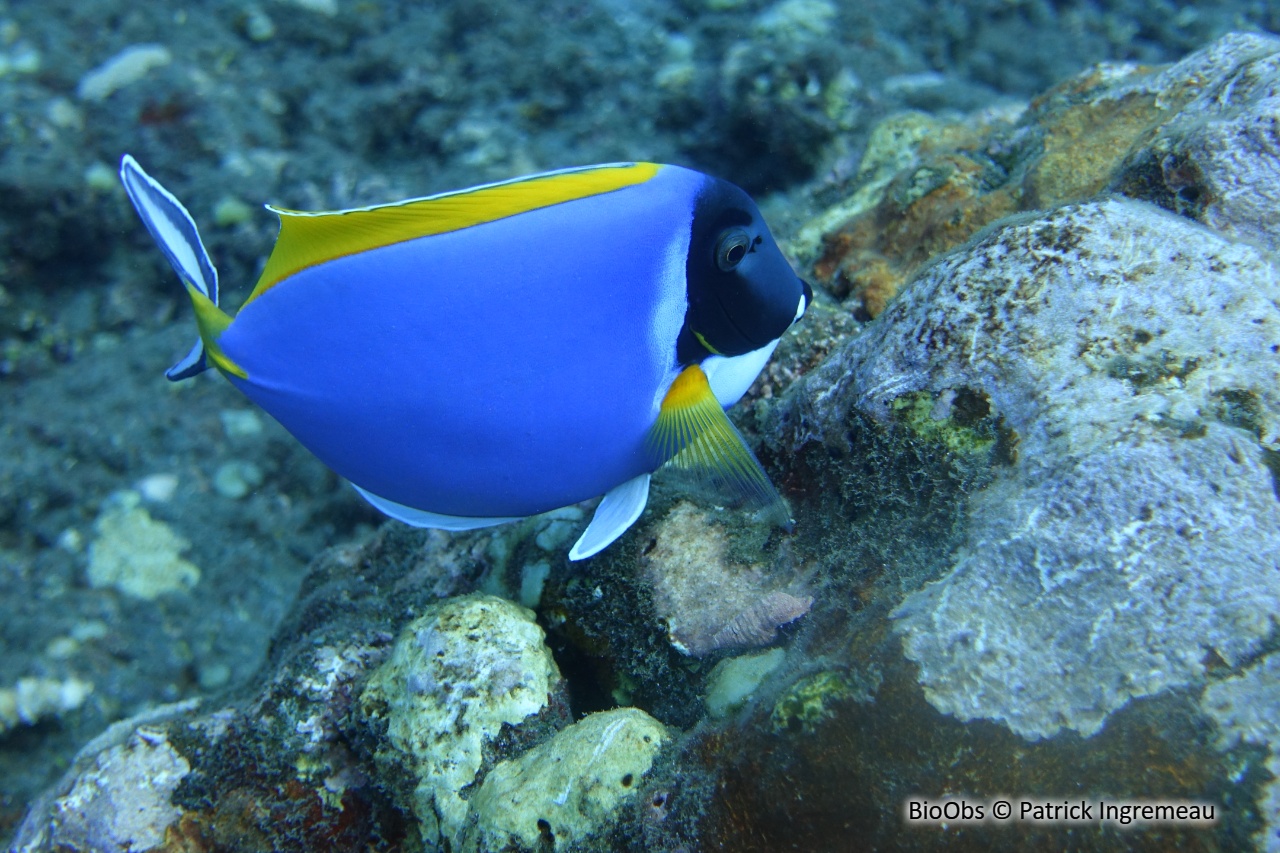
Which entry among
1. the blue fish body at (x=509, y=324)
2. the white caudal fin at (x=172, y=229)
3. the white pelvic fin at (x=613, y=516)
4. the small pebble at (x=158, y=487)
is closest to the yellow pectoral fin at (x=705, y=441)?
the blue fish body at (x=509, y=324)

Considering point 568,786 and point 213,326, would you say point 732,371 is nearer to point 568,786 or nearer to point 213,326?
point 568,786

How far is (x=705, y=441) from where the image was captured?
4.71 feet

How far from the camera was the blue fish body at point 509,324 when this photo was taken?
1313 mm

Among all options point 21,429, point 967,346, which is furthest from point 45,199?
point 967,346

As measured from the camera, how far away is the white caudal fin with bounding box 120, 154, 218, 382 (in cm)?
141

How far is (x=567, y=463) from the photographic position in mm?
1464

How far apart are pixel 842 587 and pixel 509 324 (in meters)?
0.86

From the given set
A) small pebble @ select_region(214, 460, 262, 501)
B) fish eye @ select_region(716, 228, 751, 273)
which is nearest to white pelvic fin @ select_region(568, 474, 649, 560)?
fish eye @ select_region(716, 228, 751, 273)

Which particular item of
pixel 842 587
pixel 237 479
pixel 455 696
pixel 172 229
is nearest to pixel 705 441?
pixel 842 587

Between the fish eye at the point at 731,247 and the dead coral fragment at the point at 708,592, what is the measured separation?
0.71 metres

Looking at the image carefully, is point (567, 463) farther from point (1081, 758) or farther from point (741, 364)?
point (1081, 758)

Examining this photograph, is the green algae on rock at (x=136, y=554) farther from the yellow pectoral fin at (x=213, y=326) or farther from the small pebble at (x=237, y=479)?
the yellow pectoral fin at (x=213, y=326)

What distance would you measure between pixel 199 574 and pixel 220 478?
52 cm

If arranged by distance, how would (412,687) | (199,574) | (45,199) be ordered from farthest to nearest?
(45,199) → (199,574) → (412,687)
